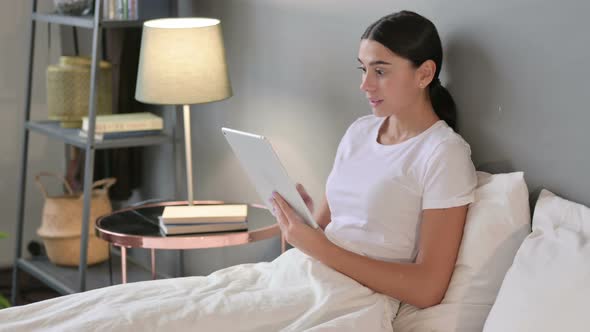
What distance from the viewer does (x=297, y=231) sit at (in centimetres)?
214

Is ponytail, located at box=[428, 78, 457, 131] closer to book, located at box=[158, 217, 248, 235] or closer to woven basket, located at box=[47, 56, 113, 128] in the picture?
book, located at box=[158, 217, 248, 235]

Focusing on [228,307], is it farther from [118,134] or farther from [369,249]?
[118,134]

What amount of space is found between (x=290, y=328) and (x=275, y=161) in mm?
386

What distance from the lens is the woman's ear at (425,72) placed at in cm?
213

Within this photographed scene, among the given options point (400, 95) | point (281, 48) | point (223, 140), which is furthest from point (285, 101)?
point (400, 95)

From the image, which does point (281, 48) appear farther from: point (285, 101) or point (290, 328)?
point (290, 328)

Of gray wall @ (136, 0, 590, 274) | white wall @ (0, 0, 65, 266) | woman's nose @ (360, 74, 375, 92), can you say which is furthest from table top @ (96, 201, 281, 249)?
white wall @ (0, 0, 65, 266)

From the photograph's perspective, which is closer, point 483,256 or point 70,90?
point 483,256

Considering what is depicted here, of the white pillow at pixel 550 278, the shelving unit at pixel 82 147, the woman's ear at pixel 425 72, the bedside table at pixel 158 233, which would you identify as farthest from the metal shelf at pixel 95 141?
the white pillow at pixel 550 278

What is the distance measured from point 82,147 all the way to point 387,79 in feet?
4.75

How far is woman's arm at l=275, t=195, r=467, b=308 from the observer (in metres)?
2.00

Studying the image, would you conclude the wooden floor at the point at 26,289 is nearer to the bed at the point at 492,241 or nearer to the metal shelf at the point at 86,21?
the metal shelf at the point at 86,21

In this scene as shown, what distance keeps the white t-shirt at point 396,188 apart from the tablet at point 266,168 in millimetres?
131

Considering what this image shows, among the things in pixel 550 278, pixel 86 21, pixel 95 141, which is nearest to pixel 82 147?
pixel 95 141
